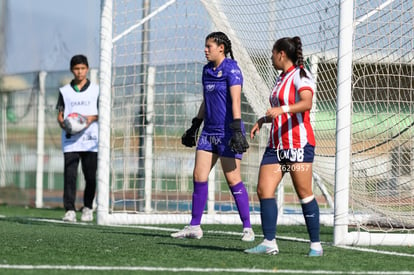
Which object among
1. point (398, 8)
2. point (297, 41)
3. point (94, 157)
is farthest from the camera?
point (94, 157)

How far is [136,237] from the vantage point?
368 inches

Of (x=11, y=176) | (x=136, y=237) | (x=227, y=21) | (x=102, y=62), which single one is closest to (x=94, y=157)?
(x=102, y=62)

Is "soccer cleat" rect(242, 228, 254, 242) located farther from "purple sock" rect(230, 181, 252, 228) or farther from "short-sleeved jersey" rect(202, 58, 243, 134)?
"short-sleeved jersey" rect(202, 58, 243, 134)

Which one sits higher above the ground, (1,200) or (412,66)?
(412,66)

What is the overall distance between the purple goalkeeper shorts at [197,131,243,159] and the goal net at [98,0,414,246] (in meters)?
0.95

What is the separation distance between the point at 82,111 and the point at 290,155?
205 inches

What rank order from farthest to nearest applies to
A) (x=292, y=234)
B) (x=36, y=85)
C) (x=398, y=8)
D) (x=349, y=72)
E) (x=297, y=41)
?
1. (x=36, y=85)
2. (x=292, y=234)
3. (x=398, y=8)
4. (x=349, y=72)
5. (x=297, y=41)

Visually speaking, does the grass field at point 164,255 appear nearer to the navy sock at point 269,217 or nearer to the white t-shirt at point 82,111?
the navy sock at point 269,217

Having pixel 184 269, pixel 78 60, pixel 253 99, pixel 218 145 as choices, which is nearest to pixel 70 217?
pixel 78 60

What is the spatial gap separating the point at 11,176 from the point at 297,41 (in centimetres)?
1099

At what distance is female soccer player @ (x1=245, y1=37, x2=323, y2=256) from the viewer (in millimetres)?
7727

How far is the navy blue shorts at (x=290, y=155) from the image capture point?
7715mm

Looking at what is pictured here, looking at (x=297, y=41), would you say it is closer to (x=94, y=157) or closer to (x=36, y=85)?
(x=94, y=157)

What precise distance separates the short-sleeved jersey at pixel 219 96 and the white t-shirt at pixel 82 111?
3.43 m
